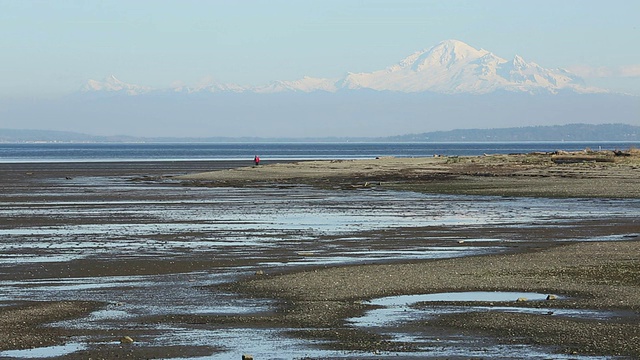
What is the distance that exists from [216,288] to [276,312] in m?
3.00

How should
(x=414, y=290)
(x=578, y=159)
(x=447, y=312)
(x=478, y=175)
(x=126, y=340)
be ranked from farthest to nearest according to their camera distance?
(x=578, y=159)
(x=478, y=175)
(x=414, y=290)
(x=447, y=312)
(x=126, y=340)

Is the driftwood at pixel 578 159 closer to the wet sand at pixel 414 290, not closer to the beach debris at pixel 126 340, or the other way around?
the wet sand at pixel 414 290

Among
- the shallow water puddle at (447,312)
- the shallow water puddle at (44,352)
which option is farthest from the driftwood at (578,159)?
the shallow water puddle at (44,352)

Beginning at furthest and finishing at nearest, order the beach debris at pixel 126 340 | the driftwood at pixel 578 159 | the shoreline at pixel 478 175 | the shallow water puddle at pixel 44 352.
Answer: the driftwood at pixel 578 159, the shoreline at pixel 478 175, the beach debris at pixel 126 340, the shallow water puddle at pixel 44 352

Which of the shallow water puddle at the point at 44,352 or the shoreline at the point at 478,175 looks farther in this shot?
the shoreline at the point at 478,175

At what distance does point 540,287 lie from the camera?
18.9m

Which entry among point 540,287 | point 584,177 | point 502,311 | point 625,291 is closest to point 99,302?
point 502,311

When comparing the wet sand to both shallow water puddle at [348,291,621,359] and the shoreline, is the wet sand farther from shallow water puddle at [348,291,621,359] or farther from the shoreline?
the shoreline

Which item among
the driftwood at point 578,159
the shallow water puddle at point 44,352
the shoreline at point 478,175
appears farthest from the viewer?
the driftwood at point 578,159

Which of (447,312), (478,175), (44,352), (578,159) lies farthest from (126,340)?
(578,159)

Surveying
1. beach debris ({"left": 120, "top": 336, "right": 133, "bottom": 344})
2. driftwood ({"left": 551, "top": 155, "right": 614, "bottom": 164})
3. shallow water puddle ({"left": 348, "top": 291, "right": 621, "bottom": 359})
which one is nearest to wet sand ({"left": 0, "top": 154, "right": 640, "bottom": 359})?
beach debris ({"left": 120, "top": 336, "right": 133, "bottom": 344})

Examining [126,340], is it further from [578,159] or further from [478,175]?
[578,159]

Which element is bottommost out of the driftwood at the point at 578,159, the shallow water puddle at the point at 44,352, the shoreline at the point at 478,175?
the shoreline at the point at 478,175

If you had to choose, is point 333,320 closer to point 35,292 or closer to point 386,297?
point 386,297
